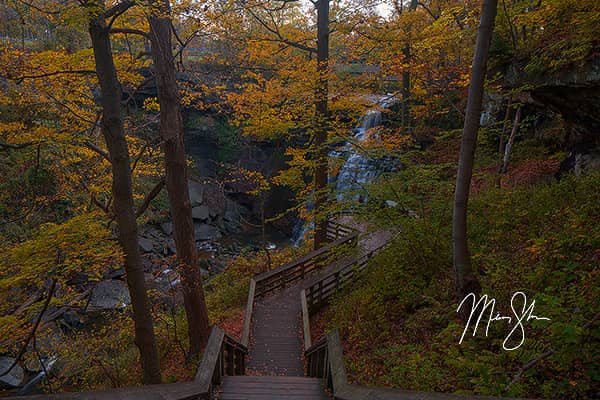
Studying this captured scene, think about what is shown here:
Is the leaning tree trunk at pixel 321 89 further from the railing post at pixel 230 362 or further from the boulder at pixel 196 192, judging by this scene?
the boulder at pixel 196 192

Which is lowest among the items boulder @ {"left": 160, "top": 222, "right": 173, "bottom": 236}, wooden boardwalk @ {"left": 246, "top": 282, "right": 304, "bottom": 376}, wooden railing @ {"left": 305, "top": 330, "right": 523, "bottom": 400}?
boulder @ {"left": 160, "top": 222, "right": 173, "bottom": 236}

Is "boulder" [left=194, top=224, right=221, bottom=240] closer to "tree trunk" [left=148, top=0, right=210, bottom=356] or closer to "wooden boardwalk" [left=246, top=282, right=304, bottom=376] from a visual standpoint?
"wooden boardwalk" [left=246, top=282, right=304, bottom=376]

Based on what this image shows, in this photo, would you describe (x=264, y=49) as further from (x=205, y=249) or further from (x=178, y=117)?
(x=205, y=249)

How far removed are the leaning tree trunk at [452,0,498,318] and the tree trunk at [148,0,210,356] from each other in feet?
14.8

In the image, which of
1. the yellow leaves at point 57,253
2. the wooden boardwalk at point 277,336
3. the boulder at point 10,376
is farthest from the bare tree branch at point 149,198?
the boulder at point 10,376

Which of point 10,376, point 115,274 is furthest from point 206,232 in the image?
point 10,376

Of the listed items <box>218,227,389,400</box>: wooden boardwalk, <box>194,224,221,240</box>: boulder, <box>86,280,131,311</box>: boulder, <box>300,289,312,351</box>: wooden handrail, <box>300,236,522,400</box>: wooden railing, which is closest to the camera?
<box>300,236,522,400</box>: wooden railing

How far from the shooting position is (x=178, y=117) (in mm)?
6461

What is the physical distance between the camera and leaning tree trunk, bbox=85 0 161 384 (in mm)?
4637

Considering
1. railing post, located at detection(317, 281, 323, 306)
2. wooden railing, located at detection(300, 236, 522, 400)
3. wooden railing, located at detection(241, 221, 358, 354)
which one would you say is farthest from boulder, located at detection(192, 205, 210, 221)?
railing post, located at detection(317, 281, 323, 306)

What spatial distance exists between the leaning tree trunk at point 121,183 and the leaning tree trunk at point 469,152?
4.69 metres

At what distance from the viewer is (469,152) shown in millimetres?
4641

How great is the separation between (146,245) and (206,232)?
4.42 m

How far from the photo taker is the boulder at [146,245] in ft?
65.8
